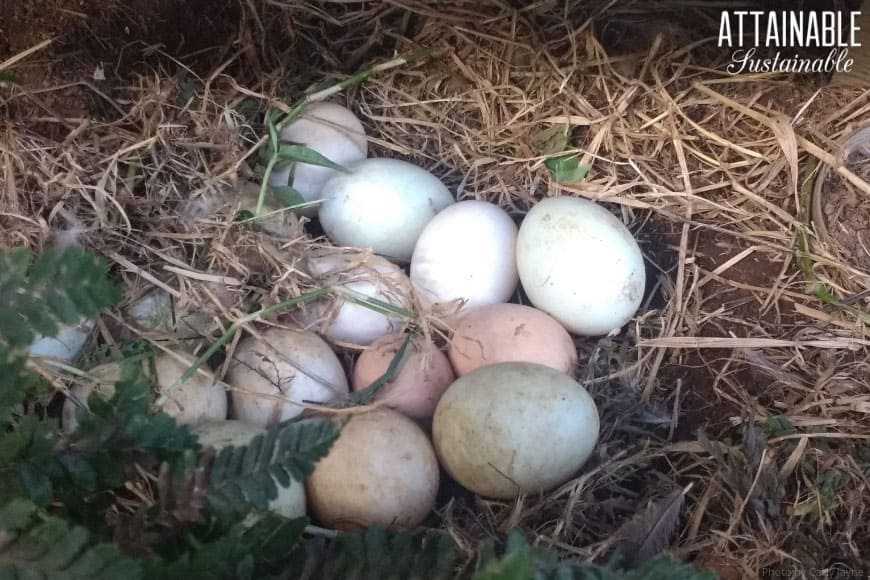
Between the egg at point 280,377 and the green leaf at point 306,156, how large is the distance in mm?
360

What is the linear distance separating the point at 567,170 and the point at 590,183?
6 cm

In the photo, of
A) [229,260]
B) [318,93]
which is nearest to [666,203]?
[318,93]

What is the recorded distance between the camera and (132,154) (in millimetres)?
1600

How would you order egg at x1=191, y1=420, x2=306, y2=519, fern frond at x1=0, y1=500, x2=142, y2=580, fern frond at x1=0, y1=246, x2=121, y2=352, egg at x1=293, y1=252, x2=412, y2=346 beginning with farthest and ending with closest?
egg at x1=293, y1=252, x2=412, y2=346 → egg at x1=191, y1=420, x2=306, y2=519 → fern frond at x1=0, y1=246, x2=121, y2=352 → fern frond at x1=0, y1=500, x2=142, y2=580

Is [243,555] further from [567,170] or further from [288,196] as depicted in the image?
[567,170]

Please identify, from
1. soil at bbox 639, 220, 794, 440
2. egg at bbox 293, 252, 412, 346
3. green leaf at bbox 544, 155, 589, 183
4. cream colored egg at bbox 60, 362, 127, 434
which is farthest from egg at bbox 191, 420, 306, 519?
green leaf at bbox 544, 155, 589, 183

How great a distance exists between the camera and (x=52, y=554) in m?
0.74

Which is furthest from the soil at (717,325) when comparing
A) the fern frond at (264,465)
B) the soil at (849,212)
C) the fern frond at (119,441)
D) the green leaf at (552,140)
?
the fern frond at (119,441)

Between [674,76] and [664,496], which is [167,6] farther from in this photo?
[664,496]

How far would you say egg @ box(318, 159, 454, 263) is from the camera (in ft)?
5.23

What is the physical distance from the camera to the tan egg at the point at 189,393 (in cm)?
131

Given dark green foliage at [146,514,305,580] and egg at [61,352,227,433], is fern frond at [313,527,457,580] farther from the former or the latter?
egg at [61,352,227,433]

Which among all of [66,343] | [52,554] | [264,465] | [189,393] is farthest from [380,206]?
[52,554]

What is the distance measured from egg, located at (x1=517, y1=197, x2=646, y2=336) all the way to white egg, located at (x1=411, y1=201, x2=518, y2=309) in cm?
5
